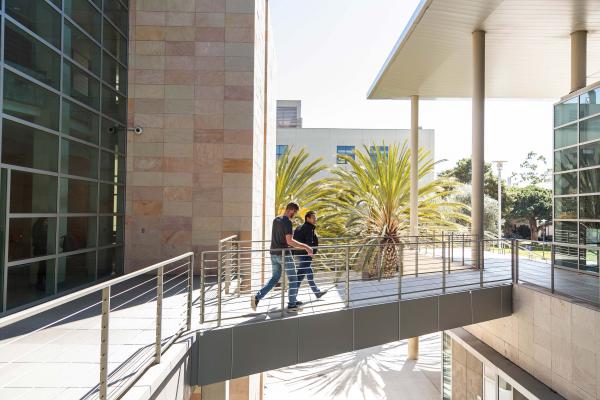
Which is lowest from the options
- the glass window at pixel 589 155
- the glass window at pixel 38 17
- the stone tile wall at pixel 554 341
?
the stone tile wall at pixel 554 341

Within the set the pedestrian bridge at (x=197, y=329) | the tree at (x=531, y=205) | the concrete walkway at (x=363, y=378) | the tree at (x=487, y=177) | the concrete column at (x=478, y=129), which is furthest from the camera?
the tree at (x=487, y=177)

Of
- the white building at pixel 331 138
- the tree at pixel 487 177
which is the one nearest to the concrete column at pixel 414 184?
the white building at pixel 331 138

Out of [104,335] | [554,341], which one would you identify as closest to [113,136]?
[104,335]

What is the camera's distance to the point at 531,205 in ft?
149

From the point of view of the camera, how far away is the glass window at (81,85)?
7207 millimetres

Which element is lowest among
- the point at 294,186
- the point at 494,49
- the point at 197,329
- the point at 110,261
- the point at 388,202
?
the point at 197,329

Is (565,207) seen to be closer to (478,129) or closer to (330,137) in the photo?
(478,129)

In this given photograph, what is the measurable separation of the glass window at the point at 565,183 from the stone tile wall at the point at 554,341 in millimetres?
3570

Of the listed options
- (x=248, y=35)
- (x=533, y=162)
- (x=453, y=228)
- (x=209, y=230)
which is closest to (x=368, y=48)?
(x=453, y=228)

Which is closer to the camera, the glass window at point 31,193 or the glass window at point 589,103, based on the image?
the glass window at point 31,193

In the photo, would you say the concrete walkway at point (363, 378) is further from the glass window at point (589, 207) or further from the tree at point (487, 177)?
the tree at point (487, 177)

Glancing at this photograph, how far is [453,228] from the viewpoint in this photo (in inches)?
602

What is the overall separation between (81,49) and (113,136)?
1948 millimetres

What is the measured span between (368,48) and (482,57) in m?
22.6
